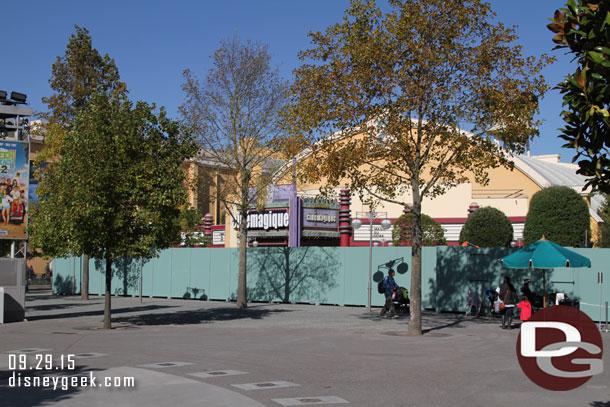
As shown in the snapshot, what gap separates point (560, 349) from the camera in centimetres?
1417

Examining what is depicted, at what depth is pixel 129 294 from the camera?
3859 cm

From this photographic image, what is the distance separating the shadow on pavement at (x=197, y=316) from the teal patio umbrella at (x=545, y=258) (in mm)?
9323

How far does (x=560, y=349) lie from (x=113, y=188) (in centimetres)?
1267

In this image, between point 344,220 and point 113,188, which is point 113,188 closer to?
point 113,188

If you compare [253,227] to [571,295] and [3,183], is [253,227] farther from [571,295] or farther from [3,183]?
[571,295]

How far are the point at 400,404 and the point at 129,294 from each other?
102 ft

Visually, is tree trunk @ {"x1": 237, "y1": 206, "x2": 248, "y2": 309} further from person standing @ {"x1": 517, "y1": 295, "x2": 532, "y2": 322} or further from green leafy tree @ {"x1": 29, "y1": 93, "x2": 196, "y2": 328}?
person standing @ {"x1": 517, "y1": 295, "x2": 532, "y2": 322}

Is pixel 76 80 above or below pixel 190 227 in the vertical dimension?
above

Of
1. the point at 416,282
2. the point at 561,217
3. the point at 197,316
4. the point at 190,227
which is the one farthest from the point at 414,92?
the point at 190,227

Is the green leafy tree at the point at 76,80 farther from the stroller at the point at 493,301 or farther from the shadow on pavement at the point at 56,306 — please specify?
the stroller at the point at 493,301

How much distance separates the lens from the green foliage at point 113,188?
19562 millimetres

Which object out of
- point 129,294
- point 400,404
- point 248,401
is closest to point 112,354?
point 248,401
